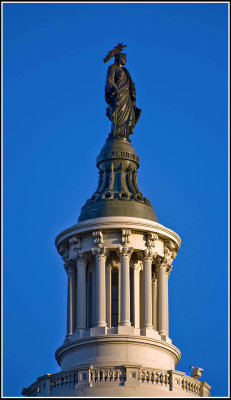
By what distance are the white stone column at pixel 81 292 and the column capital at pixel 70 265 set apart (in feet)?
1.73

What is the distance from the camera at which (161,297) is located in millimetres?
67062

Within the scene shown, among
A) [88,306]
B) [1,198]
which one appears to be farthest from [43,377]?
[1,198]

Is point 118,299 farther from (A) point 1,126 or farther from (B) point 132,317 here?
(A) point 1,126

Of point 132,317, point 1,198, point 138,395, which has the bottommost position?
point 138,395

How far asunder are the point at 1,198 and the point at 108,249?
5904mm

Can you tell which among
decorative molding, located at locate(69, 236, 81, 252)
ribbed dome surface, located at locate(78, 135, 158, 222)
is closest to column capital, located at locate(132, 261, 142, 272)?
ribbed dome surface, located at locate(78, 135, 158, 222)

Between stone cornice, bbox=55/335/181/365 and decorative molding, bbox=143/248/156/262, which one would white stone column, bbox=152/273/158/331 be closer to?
stone cornice, bbox=55/335/181/365

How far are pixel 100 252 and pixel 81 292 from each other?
1925mm

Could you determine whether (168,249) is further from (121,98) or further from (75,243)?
(121,98)

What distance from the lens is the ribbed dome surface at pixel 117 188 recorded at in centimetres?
6719

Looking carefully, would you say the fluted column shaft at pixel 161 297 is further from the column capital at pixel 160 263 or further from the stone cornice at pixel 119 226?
the stone cornice at pixel 119 226

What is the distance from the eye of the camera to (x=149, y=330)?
6512 cm

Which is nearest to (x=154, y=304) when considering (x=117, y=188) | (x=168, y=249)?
(x=168, y=249)

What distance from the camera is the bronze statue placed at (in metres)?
70.6
